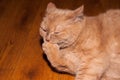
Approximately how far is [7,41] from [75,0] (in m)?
0.79

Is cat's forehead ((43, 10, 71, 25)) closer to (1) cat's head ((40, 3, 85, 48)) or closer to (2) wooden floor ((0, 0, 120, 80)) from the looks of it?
(1) cat's head ((40, 3, 85, 48))

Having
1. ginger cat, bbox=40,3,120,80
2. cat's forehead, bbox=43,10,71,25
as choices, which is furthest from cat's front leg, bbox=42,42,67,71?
cat's forehead, bbox=43,10,71,25

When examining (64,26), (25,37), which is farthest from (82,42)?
(25,37)

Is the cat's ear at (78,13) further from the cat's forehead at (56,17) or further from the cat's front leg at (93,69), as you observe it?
the cat's front leg at (93,69)

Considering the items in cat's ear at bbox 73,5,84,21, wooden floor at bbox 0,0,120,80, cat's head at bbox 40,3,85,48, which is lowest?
wooden floor at bbox 0,0,120,80

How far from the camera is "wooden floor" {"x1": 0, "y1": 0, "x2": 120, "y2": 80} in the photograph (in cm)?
170

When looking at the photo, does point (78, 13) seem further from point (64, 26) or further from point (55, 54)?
point (55, 54)

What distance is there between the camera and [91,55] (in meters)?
1.39

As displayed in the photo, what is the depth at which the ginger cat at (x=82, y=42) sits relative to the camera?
136 centimetres

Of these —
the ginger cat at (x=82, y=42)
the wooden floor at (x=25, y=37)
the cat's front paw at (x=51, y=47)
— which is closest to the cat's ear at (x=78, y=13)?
the ginger cat at (x=82, y=42)

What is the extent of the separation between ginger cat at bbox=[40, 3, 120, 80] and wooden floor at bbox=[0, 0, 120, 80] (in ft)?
0.86

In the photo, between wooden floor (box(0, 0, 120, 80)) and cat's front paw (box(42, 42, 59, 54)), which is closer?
cat's front paw (box(42, 42, 59, 54))

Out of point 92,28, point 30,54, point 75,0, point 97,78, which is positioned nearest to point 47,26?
point 92,28

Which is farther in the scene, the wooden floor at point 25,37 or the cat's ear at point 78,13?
the wooden floor at point 25,37
